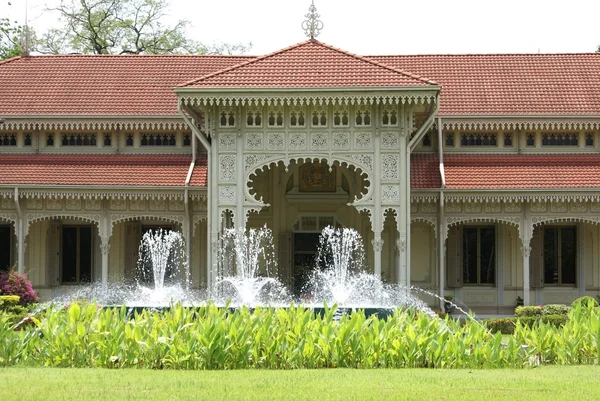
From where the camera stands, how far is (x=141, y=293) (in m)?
26.9

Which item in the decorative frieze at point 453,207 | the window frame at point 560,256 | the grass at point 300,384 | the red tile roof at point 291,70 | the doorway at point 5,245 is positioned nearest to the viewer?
the grass at point 300,384

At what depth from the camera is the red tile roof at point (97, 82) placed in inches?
1098

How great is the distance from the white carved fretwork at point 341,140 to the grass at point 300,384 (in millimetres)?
10699

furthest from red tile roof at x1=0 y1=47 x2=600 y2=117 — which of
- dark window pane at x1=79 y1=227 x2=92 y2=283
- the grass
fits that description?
the grass

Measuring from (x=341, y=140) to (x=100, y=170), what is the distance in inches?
274

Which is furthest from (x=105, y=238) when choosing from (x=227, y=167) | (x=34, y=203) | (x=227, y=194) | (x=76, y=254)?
(x=227, y=167)

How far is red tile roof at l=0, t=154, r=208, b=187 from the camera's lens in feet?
85.9

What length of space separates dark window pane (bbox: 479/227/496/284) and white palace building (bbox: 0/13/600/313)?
28 millimetres

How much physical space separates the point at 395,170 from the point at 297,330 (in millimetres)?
10270

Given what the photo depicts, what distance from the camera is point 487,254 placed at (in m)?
27.9

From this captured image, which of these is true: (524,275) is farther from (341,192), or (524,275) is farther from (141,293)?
(141,293)

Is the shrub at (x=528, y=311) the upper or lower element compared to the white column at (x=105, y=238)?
lower

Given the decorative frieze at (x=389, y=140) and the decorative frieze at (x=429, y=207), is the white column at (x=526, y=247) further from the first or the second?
the decorative frieze at (x=389, y=140)

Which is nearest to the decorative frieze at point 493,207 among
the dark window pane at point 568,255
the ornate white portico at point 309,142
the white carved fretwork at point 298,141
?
the dark window pane at point 568,255
